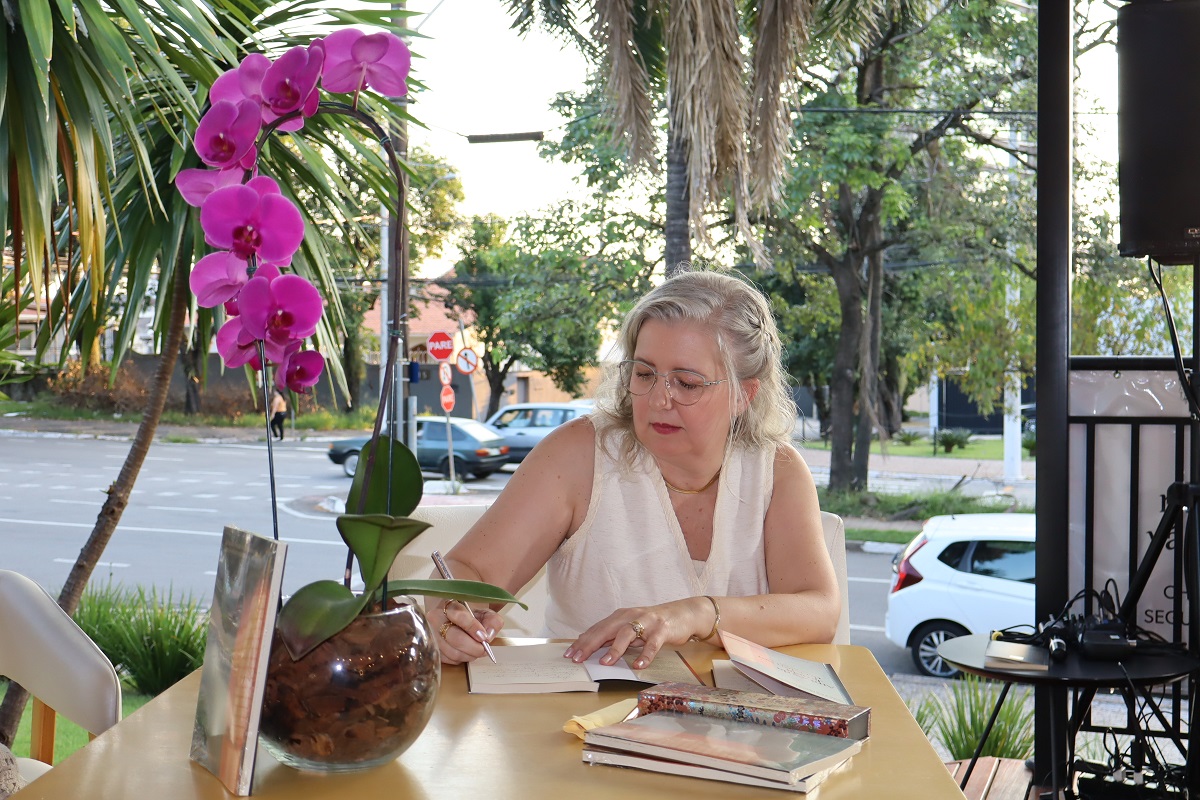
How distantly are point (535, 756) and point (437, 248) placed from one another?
21.2 meters

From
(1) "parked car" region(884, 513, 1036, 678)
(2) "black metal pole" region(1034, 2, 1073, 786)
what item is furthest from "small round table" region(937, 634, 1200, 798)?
(1) "parked car" region(884, 513, 1036, 678)

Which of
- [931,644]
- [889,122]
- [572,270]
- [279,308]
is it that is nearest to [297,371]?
[279,308]

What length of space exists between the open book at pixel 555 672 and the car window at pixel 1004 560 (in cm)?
439

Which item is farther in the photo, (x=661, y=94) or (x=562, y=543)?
(x=661, y=94)

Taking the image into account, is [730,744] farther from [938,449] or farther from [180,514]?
[938,449]

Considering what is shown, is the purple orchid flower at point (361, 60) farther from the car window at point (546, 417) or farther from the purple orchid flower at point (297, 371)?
the car window at point (546, 417)

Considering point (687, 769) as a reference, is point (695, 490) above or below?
above

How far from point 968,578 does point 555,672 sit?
14.8 ft

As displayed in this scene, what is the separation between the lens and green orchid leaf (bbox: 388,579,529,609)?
101 cm

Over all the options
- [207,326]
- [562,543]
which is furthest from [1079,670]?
[207,326]

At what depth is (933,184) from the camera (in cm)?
1107

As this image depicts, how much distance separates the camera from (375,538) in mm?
925

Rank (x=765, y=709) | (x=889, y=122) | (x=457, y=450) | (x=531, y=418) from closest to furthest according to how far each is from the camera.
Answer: (x=765, y=709) → (x=889, y=122) → (x=457, y=450) → (x=531, y=418)

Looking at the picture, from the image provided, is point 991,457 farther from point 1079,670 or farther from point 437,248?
point 1079,670
